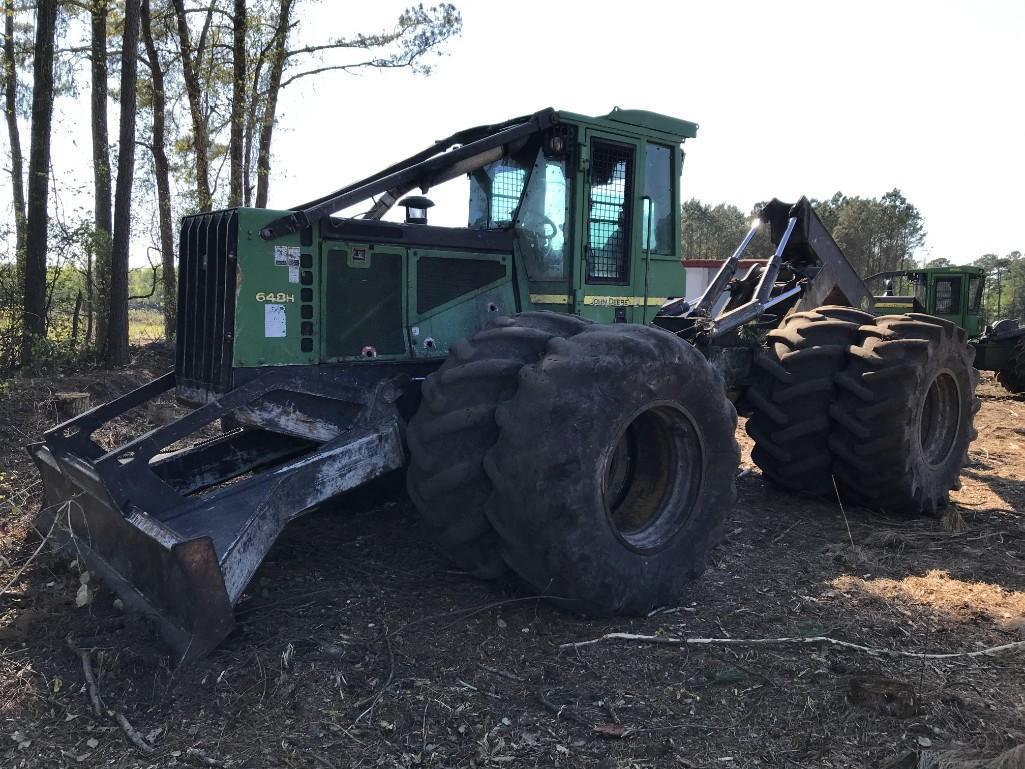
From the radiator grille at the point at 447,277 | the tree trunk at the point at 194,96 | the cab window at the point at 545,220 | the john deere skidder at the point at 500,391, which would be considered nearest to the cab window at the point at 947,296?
the john deere skidder at the point at 500,391

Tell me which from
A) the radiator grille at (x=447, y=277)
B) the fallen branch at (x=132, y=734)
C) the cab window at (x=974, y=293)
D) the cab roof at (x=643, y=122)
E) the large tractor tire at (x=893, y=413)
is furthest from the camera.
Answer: the cab window at (x=974, y=293)

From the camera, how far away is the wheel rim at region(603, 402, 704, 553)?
456 cm

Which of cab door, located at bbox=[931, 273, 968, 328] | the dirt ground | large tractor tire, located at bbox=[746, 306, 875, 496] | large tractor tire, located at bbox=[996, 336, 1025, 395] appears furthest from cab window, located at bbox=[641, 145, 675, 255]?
cab door, located at bbox=[931, 273, 968, 328]

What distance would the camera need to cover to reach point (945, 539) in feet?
19.3

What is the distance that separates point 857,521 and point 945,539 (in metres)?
0.63

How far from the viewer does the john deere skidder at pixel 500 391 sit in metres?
3.89

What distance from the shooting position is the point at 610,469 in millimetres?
4711

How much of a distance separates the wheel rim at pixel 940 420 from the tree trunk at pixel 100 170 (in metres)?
11.9

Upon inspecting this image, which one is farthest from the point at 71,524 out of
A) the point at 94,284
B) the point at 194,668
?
the point at 94,284

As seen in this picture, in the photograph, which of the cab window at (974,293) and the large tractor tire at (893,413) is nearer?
the large tractor tire at (893,413)

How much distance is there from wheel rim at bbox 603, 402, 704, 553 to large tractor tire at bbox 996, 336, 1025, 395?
13.2 meters

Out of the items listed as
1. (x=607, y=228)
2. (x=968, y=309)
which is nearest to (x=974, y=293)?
(x=968, y=309)

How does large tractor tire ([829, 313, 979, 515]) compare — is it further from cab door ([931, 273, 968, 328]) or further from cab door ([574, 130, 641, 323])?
cab door ([931, 273, 968, 328])

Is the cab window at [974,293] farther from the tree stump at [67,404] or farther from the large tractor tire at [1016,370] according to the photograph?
the tree stump at [67,404]
